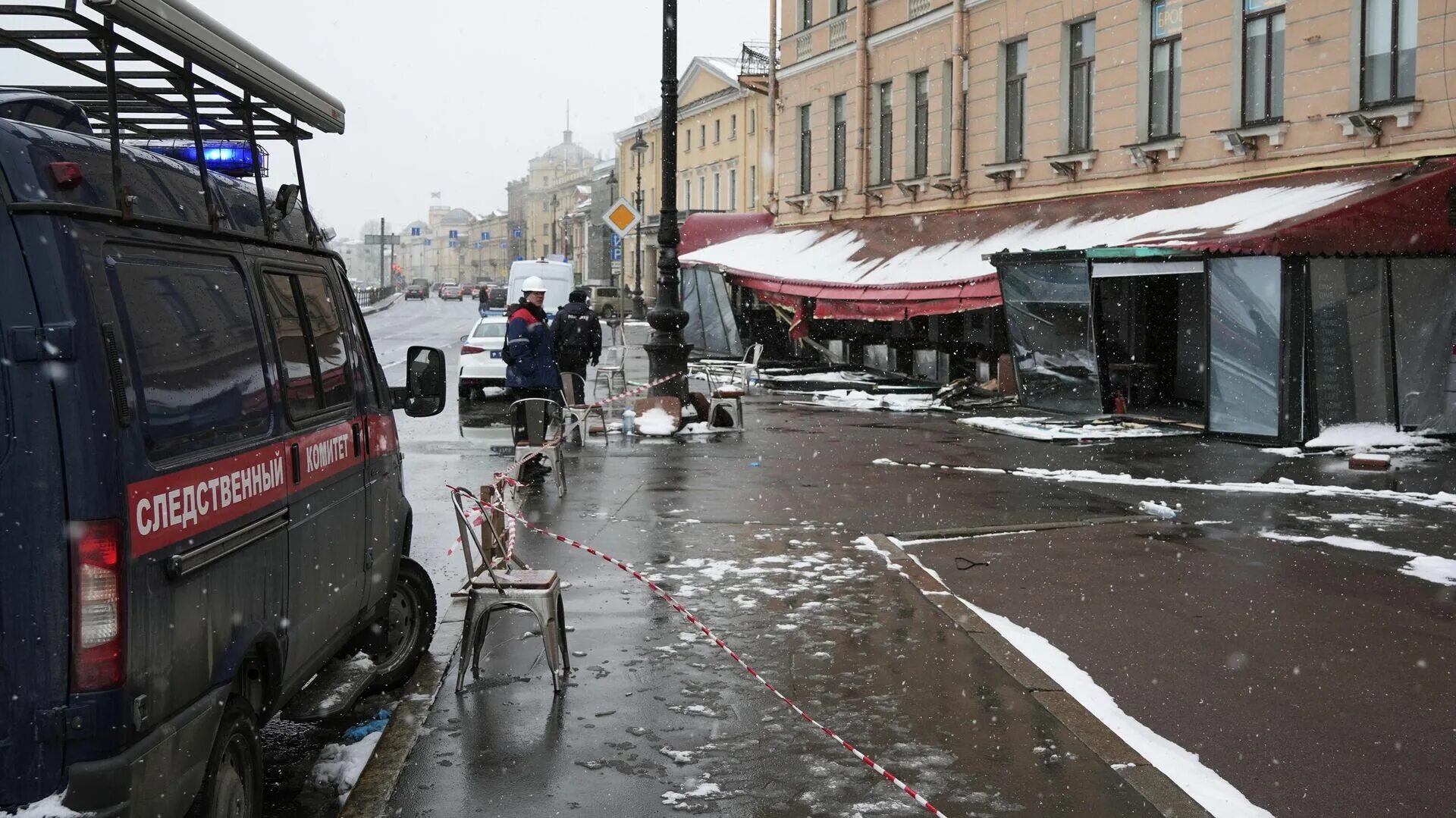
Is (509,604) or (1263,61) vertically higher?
(1263,61)

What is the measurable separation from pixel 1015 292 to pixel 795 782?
15.2 metres

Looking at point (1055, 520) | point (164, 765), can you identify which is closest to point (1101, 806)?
point (164, 765)

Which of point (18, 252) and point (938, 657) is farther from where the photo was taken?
point (938, 657)

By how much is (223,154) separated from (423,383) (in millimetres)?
1697

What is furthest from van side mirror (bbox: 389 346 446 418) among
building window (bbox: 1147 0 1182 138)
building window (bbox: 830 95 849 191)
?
building window (bbox: 830 95 849 191)

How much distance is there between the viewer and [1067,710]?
234 inches

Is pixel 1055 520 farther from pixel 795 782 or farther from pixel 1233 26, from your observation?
pixel 1233 26

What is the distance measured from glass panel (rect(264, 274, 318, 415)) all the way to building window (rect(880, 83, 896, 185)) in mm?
24163

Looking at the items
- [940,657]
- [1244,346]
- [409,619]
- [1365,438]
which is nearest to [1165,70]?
[1244,346]

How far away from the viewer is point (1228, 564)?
919 cm

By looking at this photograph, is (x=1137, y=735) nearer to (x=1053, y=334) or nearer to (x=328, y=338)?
(x=328, y=338)

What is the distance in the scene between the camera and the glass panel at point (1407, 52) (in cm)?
1549

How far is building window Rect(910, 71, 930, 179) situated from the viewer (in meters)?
27.0

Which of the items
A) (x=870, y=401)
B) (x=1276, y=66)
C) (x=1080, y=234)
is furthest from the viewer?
(x=870, y=401)
